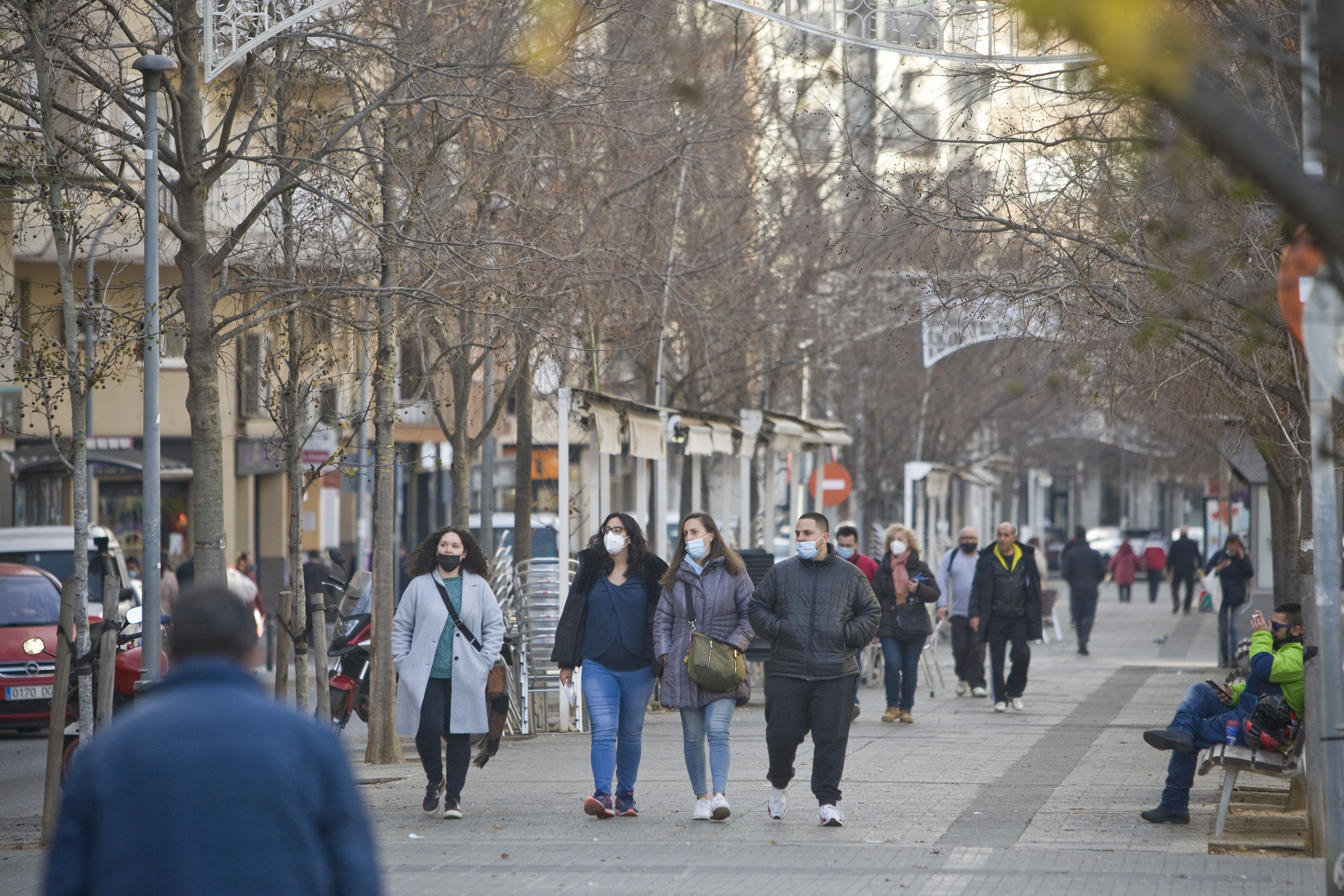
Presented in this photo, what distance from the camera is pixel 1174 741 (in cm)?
924

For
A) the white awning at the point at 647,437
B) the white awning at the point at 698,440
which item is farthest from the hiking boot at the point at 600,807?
the white awning at the point at 698,440

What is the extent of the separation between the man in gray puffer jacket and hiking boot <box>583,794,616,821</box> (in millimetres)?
910

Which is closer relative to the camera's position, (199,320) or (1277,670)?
(1277,670)

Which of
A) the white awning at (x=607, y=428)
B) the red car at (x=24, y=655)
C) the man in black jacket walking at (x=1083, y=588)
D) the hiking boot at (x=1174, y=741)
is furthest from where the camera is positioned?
the man in black jacket walking at (x=1083, y=588)

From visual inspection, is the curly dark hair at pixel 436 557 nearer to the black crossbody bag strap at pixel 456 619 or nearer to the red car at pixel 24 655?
the black crossbody bag strap at pixel 456 619

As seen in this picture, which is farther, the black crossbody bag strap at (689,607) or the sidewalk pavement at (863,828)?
the black crossbody bag strap at (689,607)

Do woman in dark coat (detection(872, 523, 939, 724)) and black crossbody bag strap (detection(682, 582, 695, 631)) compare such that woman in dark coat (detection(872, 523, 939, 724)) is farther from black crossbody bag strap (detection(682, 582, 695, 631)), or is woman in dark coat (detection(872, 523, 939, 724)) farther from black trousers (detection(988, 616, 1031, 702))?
black crossbody bag strap (detection(682, 582, 695, 631))

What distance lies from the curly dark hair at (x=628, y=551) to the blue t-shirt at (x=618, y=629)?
0.42 ft

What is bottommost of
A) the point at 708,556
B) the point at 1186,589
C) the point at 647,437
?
the point at 1186,589

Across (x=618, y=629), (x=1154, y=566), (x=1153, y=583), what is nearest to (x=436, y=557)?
(x=618, y=629)

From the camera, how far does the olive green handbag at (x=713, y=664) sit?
937 cm

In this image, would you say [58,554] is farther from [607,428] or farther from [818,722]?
[818,722]

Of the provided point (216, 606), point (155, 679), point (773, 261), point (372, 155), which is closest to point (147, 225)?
point (372, 155)

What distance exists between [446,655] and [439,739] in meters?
0.51
